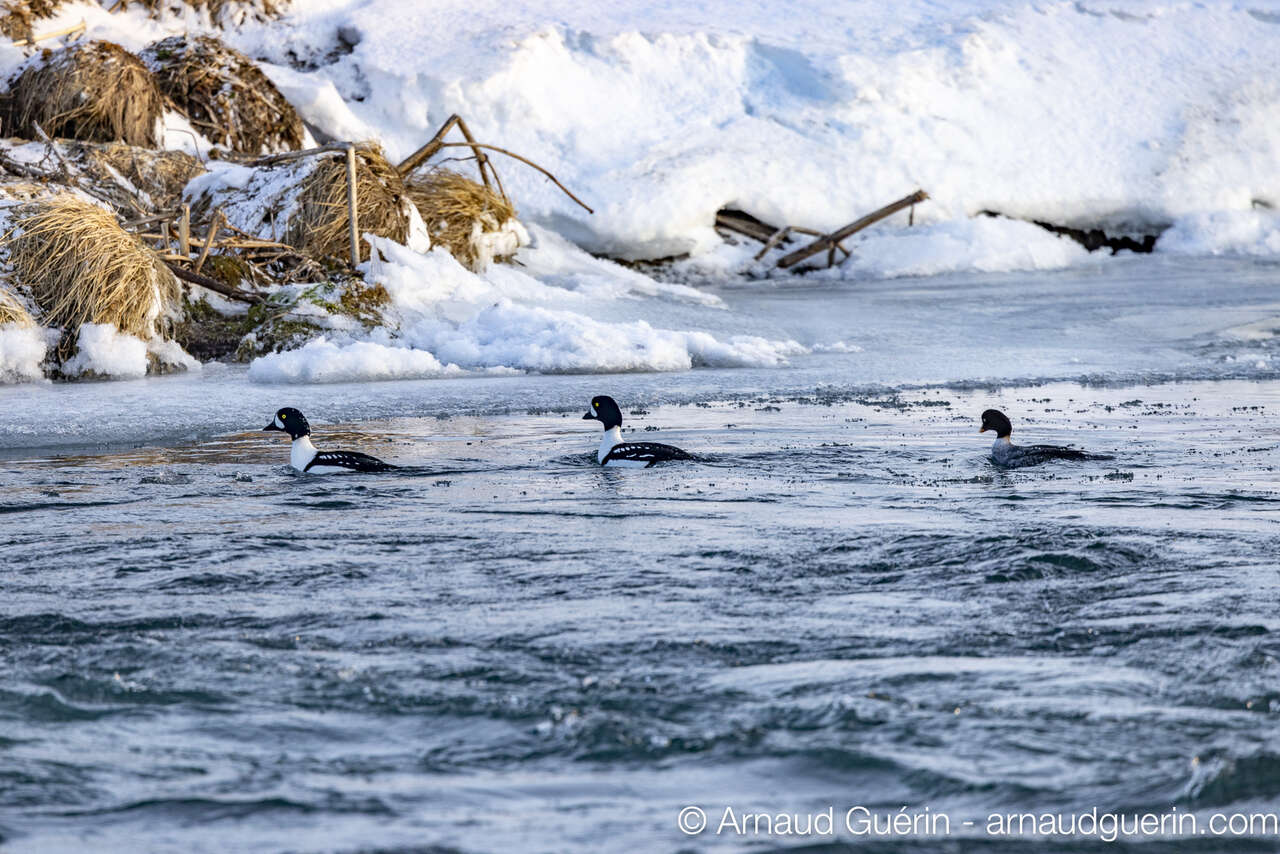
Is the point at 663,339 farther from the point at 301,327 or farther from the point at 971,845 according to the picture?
the point at 971,845

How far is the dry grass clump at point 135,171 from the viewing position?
1345 centimetres

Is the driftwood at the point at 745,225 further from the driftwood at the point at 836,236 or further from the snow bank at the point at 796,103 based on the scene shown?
the driftwood at the point at 836,236

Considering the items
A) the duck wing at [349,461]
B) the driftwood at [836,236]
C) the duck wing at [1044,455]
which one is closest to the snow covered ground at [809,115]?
the driftwood at [836,236]

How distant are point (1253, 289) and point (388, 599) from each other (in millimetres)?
12993

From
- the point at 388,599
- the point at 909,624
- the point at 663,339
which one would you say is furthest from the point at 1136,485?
the point at 663,339

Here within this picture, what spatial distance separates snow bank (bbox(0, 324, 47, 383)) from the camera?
10117 mm

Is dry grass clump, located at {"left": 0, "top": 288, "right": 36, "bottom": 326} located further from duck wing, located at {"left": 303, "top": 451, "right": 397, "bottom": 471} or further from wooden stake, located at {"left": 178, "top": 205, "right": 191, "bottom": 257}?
duck wing, located at {"left": 303, "top": 451, "right": 397, "bottom": 471}

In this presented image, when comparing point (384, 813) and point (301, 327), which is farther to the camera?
point (301, 327)

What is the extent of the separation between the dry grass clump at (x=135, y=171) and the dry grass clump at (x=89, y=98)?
35cm

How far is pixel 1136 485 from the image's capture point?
6.71 metres

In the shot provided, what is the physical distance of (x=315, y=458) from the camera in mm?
7426

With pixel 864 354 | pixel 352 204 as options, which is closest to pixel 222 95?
pixel 352 204

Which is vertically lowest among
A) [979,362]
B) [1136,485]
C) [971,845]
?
[971,845]

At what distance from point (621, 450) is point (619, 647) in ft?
11.2
